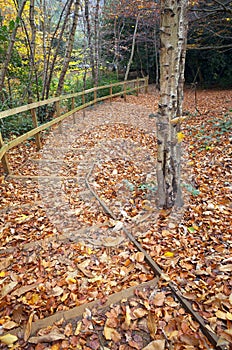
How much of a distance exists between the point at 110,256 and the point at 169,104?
1.59 m

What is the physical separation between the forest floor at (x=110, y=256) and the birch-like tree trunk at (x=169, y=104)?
0.28 metres

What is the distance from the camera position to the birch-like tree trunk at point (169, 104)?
2084 mm

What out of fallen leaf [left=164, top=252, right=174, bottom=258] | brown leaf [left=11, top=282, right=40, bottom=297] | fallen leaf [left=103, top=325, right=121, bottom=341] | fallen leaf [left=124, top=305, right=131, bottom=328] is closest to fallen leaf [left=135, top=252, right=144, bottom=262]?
fallen leaf [left=164, top=252, right=174, bottom=258]

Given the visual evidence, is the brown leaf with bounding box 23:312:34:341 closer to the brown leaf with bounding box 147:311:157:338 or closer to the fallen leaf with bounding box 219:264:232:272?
the brown leaf with bounding box 147:311:157:338

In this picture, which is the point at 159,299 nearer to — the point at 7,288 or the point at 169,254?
the point at 169,254

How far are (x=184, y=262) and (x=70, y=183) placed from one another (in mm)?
2065

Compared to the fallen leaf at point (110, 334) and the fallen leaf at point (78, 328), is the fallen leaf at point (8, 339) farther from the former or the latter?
the fallen leaf at point (110, 334)

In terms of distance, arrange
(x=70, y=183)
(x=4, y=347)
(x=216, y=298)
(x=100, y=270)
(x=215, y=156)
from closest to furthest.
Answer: (x=4, y=347) → (x=216, y=298) → (x=100, y=270) → (x=70, y=183) → (x=215, y=156)

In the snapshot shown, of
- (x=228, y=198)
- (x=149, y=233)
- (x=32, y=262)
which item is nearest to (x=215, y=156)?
(x=228, y=198)

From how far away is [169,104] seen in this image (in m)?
2.34

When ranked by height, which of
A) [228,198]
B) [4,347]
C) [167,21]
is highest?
[167,21]

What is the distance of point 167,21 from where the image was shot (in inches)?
82.0

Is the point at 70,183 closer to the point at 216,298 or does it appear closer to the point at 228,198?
the point at 228,198

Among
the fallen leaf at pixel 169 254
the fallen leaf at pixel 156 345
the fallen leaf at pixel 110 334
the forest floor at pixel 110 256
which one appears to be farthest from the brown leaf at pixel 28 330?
the fallen leaf at pixel 169 254
